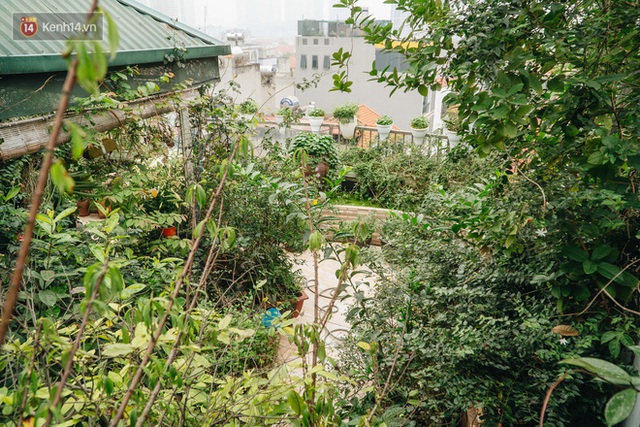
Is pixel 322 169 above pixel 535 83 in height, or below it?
below

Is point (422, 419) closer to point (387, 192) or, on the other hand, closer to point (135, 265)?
point (135, 265)

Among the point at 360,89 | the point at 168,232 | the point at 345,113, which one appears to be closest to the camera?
the point at 168,232

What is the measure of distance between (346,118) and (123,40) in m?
4.91

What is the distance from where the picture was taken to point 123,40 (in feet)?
→ 9.41

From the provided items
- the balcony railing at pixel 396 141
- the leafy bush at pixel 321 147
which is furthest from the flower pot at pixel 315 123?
the leafy bush at pixel 321 147

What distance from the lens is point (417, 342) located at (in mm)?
1921

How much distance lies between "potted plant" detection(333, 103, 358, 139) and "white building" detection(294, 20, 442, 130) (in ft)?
18.5

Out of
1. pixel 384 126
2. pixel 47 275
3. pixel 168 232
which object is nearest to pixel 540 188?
pixel 47 275

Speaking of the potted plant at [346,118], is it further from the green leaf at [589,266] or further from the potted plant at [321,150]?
the green leaf at [589,266]

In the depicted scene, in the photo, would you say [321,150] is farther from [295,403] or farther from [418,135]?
[295,403]

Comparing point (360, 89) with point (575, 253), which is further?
point (360, 89)

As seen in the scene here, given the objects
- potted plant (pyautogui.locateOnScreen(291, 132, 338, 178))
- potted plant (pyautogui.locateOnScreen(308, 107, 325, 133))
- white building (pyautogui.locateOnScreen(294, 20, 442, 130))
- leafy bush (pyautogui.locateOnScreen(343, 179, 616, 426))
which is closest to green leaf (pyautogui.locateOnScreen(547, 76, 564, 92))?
leafy bush (pyautogui.locateOnScreen(343, 179, 616, 426))

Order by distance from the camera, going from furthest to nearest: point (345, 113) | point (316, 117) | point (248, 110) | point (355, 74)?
1. point (355, 74)
2. point (316, 117)
3. point (345, 113)
4. point (248, 110)

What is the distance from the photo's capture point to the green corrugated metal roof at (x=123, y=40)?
2.16m
